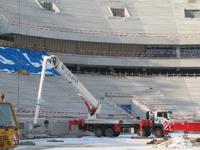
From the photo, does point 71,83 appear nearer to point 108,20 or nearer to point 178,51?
point 108,20

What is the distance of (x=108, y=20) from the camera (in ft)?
226

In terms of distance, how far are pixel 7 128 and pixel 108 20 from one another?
179 ft

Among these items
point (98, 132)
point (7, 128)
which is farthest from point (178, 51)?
point (7, 128)

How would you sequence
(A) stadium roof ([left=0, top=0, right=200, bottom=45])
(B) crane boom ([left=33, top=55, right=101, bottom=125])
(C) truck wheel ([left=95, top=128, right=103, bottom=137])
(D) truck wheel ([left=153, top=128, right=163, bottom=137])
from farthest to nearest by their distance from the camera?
(A) stadium roof ([left=0, top=0, right=200, bottom=45]) → (D) truck wheel ([left=153, top=128, right=163, bottom=137]) → (C) truck wheel ([left=95, top=128, right=103, bottom=137]) → (B) crane boom ([left=33, top=55, right=101, bottom=125])

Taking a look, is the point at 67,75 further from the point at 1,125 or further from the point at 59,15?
the point at 59,15

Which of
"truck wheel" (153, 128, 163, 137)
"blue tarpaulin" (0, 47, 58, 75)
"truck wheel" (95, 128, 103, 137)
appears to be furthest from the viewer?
"blue tarpaulin" (0, 47, 58, 75)

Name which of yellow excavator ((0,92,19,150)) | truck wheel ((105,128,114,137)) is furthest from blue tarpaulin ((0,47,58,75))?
yellow excavator ((0,92,19,150))

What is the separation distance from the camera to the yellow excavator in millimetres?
15156

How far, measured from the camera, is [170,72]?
225ft

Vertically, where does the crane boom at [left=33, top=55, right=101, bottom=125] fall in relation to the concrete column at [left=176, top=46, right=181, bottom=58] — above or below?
below

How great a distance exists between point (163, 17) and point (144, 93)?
51.6 feet

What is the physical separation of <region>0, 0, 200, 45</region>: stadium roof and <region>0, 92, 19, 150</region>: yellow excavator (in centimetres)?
4343

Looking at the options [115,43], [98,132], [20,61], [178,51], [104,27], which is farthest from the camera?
[178,51]

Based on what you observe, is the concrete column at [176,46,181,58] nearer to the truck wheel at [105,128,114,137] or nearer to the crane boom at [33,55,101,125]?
the crane boom at [33,55,101,125]
